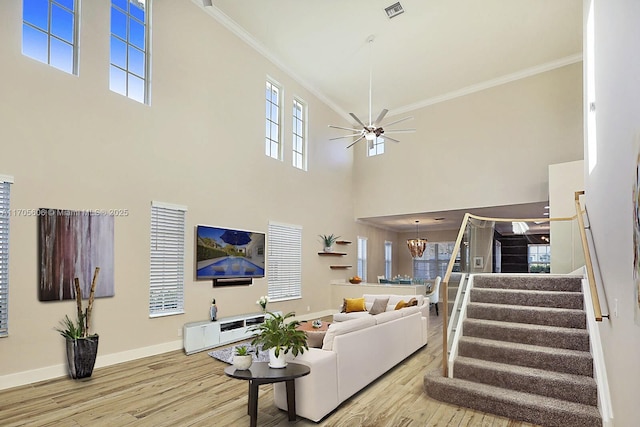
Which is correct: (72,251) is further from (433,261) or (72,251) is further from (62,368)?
(433,261)

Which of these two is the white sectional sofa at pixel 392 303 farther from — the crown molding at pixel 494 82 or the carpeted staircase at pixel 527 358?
the crown molding at pixel 494 82

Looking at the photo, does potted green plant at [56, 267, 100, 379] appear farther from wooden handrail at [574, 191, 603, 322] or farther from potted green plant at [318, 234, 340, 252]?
potted green plant at [318, 234, 340, 252]

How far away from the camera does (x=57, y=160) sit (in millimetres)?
4605

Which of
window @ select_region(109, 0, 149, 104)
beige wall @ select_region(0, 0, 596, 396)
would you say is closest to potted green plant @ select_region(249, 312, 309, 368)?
beige wall @ select_region(0, 0, 596, 396)

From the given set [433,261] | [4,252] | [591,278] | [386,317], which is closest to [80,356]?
[4,252]

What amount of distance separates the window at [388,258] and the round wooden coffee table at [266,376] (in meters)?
10.4

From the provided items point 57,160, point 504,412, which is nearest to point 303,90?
point 57,160

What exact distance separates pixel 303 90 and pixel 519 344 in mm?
7319

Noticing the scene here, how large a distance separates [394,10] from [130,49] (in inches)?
173

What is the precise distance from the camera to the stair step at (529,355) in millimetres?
3637

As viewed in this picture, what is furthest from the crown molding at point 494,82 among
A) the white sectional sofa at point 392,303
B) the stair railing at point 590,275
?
the white sectional sofa at point 392,303

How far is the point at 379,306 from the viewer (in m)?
7.10

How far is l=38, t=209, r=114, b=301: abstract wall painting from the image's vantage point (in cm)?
444

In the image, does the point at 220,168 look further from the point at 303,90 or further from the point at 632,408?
the point at 632,408
